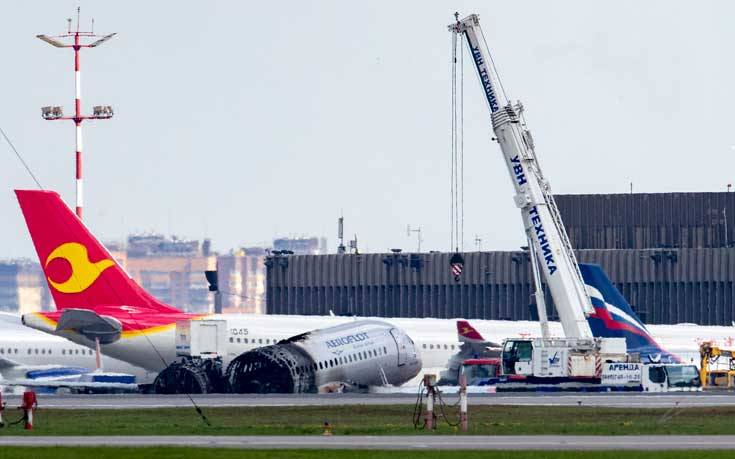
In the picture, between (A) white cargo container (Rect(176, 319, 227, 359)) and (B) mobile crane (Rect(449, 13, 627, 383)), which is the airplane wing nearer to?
(A) white cargo container (Rect(176, 319, 227, 359))

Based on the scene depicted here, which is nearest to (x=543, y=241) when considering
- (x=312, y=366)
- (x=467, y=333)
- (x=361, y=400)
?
(x=312, y=366)

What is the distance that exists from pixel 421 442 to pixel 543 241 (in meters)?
33.0

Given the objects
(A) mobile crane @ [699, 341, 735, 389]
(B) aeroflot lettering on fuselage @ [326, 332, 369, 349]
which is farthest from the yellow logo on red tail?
(A) mobile crane @ [699, 341, 735, 389]

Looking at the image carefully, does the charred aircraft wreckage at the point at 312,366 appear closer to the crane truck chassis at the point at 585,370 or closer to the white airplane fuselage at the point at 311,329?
the white airplane fuselage at the point at 311,329

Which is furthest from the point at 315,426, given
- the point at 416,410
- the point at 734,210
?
the point at 734,210

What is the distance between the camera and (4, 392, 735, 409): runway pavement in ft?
216

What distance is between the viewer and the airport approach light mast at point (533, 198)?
78.0 metres

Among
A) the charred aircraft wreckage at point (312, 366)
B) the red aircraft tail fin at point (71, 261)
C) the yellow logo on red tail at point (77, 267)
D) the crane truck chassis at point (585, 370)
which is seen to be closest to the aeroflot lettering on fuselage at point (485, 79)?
the crane truck chassis at point (585, 370)

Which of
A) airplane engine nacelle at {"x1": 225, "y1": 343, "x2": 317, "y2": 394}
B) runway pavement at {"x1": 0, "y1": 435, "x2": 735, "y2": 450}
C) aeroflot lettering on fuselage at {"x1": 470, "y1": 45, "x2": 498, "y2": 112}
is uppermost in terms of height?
aeroflot lettering on fuselage at {"x1": 470, "y1": 45, "x2": 498, "y2": 112}

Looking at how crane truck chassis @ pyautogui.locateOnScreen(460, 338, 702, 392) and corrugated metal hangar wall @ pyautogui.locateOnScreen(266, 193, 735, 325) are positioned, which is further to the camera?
corrugated metal hangar wall @ pyautogui.locateOnScreen(266, 193, 735, 325)

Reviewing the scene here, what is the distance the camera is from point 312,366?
78875mm

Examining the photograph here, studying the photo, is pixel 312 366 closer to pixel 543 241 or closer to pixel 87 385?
pixel 87 385

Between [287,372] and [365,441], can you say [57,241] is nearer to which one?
[287,372]

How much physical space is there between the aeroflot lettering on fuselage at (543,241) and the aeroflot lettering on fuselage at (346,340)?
9941mm
